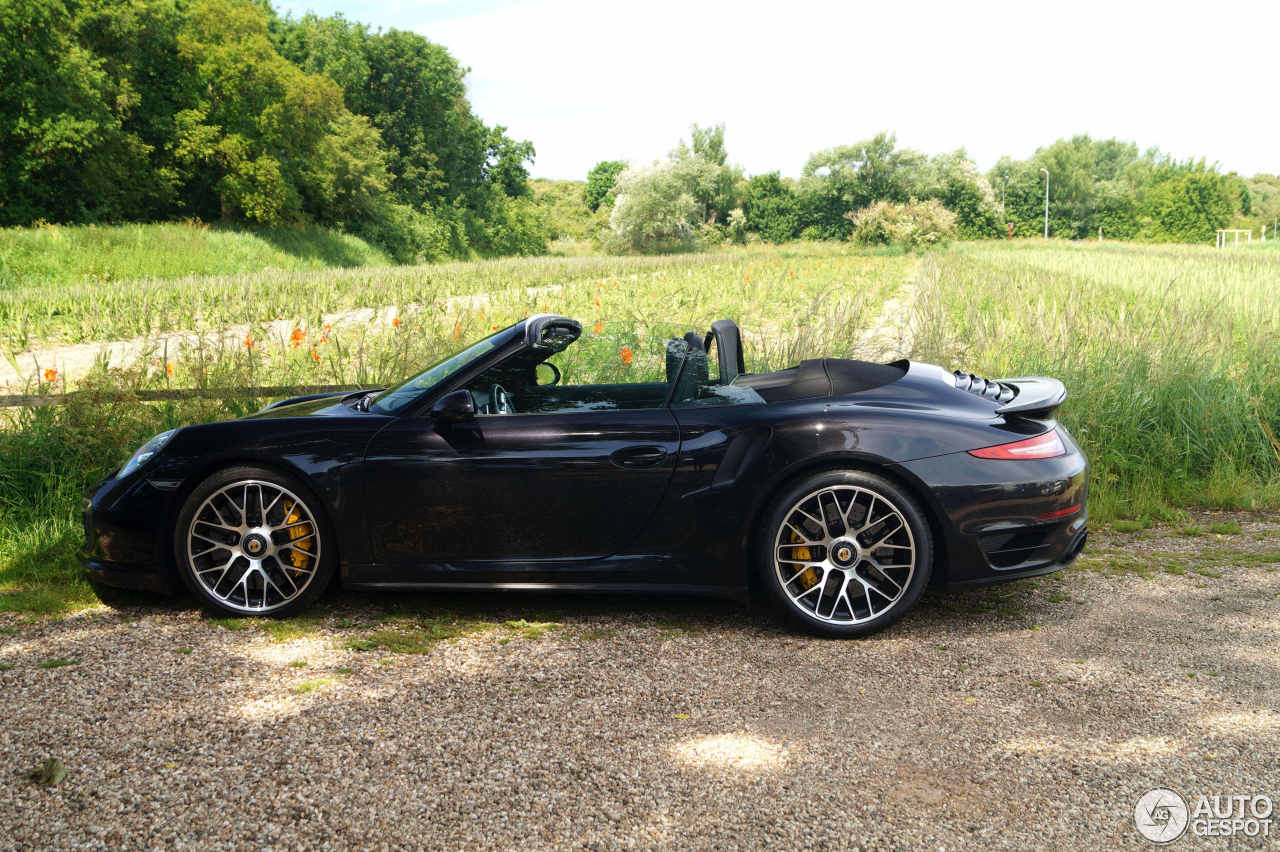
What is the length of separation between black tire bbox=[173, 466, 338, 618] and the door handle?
1.30 metres

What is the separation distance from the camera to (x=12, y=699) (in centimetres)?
336

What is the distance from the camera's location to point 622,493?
3887 millimetres

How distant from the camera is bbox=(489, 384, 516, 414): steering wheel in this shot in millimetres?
4129

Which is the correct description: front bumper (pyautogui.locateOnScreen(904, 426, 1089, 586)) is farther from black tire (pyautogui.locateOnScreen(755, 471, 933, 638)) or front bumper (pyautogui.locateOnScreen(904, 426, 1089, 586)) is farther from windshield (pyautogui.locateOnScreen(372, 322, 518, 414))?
windshield (pyautogui.locateOnScreen(372, 322, 518, 414))

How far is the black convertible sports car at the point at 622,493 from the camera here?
3.80 m

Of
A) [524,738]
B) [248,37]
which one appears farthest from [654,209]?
[524,738]

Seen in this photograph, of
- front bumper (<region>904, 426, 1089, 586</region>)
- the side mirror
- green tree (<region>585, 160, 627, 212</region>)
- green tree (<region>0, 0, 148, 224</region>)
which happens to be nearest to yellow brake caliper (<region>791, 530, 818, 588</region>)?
front bumper (<region>904, 426, 1089, 586</region>)

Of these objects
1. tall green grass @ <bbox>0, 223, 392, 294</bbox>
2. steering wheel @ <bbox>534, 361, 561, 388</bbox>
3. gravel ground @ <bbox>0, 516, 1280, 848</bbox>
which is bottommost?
gravel ground @ <bbox>0, 516, 1280, 848</bbox>

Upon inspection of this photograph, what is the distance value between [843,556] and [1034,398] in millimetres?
1121

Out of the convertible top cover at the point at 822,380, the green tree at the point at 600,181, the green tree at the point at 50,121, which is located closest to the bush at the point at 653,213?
the green tree at the point at 50,121

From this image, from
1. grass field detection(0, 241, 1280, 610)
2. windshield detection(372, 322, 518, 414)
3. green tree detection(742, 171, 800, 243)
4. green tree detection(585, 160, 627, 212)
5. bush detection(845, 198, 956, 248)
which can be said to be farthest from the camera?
green tree detection(585, 160, 627, 212)

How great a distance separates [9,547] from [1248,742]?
5.83 m

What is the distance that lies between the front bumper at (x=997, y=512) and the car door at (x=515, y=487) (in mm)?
1123

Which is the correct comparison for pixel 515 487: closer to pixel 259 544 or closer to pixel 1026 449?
pixel 259 544
